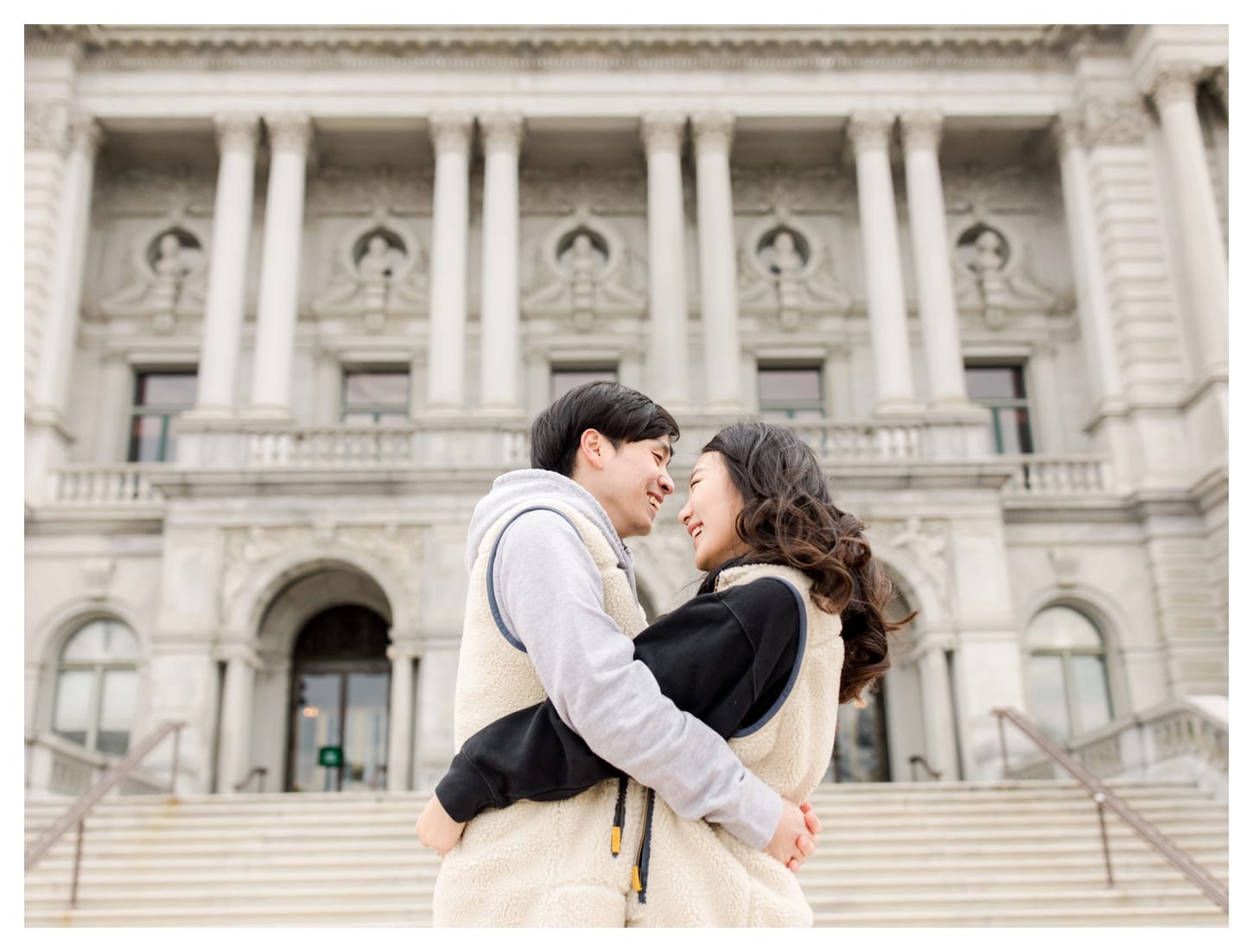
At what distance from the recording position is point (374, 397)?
24203 mm

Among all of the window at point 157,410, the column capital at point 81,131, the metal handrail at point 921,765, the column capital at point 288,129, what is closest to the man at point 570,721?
the metal handrail at point 921,765

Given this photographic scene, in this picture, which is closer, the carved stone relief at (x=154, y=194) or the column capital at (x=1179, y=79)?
the column capital at (x=1179, y=79)

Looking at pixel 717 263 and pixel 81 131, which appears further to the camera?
pixel 81 131

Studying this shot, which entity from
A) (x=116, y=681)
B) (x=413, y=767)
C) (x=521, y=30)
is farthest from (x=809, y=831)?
(x=521, y=30)

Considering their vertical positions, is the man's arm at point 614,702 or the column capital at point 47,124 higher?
the column capital at point 47,124

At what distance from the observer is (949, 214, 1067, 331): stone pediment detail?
963 inches

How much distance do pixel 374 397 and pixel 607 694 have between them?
22536 millimetres

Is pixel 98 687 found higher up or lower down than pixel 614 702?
higher up

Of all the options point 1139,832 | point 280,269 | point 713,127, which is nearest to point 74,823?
point 1139,832

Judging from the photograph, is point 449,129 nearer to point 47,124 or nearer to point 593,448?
point 47,124

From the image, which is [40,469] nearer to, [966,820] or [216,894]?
[216,894]

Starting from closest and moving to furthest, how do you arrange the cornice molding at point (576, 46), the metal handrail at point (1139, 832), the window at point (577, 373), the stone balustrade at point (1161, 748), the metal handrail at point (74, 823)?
the metal handrail at point (1139, 832) < the metal handrail at point (74, 823) < the stone balustrade at point (1161, 748) < the cornice molding at point (576, 46) < the window at point (577, 373)

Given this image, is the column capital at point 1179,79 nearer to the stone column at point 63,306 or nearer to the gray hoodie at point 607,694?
the stone column at point 63,306

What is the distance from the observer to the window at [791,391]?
2422cm
